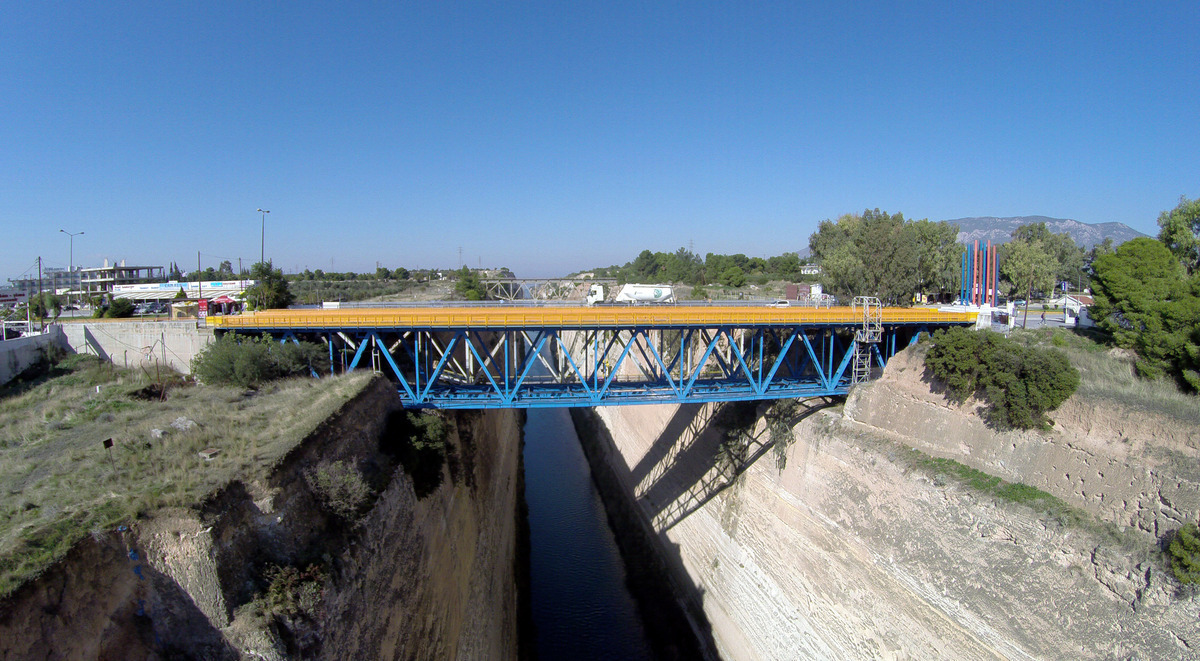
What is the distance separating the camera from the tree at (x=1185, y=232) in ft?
68.6

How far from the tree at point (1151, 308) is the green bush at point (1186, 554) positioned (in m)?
5.05

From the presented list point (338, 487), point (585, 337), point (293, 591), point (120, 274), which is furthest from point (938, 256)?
point (120, 274)

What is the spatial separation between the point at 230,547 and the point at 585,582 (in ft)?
60.8

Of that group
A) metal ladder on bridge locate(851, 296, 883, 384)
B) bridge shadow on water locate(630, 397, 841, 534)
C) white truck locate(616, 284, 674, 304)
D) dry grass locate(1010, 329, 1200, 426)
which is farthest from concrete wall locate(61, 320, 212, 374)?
dry grass locate(1010, 329, 1200, 426)

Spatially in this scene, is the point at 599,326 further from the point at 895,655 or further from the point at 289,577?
the point at 895,655

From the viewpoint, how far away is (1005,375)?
15.9m

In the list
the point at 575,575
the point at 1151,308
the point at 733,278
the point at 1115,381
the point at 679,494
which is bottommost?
the point at 575,575

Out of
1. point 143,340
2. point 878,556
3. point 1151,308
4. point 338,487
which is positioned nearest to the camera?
point 338,487

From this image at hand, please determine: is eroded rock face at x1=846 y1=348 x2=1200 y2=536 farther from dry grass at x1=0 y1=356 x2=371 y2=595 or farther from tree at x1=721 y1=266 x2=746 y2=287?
tree at x1=721 y1=266 x2=746 y2=287

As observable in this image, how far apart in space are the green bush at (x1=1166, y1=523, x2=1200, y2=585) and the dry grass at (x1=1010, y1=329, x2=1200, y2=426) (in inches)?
98.1

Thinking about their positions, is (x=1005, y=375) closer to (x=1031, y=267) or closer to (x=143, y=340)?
(x=1031, y=267)

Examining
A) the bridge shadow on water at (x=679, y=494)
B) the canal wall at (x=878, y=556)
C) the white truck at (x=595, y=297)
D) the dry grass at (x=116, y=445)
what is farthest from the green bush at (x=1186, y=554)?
the white truck at (x=595, y=297)

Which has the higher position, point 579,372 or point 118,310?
point 118,310

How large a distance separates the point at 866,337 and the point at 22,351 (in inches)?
1121
